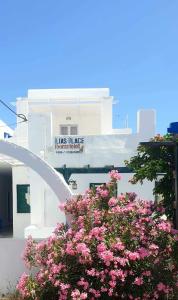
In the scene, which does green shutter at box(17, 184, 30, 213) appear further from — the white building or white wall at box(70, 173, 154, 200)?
white wall at box(70, 173, 154, 200)

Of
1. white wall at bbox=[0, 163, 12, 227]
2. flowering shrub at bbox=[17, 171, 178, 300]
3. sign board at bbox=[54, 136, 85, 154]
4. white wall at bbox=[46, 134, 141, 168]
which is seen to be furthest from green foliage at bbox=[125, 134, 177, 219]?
white wall at bbox=[0, 163, 12, 227]

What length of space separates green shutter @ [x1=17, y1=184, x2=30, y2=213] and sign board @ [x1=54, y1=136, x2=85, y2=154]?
1757 mm

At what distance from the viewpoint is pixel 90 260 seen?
6.65 metres

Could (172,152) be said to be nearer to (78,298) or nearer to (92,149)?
(78,298)

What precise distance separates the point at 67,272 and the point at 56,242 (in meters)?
0.60

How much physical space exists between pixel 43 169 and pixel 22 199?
7473 mm

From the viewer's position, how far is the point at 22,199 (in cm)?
1609

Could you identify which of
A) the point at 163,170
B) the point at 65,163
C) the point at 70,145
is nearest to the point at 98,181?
the point at 65,163

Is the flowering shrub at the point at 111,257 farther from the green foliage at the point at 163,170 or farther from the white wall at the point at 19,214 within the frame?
the white wall at the point at 19,214

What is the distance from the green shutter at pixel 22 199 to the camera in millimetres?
15992

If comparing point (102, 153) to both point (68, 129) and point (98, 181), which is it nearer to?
point (98, 181)

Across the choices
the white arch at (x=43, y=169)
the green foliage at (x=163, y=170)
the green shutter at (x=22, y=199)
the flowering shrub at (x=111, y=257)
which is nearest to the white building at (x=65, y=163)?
the green shutter at (x=22, y=199)

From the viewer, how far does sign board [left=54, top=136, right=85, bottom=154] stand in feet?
52.6

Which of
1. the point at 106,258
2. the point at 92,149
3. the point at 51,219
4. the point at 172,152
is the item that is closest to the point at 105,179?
the point at 92,149
